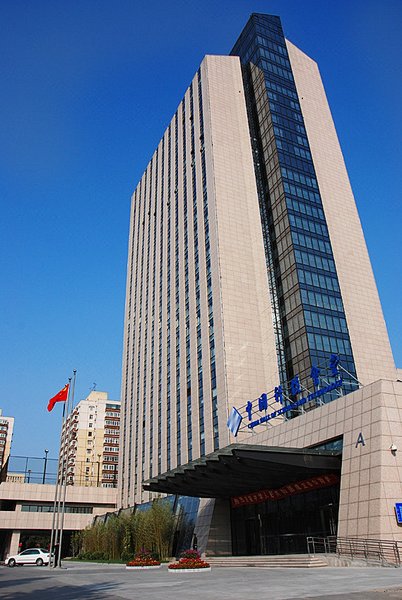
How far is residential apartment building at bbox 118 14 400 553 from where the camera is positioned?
49.1 m

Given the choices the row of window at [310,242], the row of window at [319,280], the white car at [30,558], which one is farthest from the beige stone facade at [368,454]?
the white car at [30,558]

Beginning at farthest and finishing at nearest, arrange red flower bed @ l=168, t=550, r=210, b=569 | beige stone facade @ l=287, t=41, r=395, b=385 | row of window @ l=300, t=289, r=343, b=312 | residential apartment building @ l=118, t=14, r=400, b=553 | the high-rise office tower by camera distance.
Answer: beige stone facade @ l=287, t=41, r=395, b=385
row of window @ l=300, t=289, r=343, b=312
the high-rise office tower
residential apartment building @ l=118, t=14, r=400, b=553
red flower bed @ l=168, t=550, r=210, b=569

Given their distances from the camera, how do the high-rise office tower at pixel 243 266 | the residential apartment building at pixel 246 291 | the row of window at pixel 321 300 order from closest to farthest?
the residential apartment building at pixel 246 291, the high-rise office tower at pixel 243 266, the row of window at pixel 321 300

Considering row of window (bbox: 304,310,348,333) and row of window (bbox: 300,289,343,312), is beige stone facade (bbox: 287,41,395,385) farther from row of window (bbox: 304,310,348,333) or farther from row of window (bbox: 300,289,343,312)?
row of window (bbox: 300,289,343,312)

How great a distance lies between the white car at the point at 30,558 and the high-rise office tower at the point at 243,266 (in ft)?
58.4

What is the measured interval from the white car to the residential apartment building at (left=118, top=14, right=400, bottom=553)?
14673 mm

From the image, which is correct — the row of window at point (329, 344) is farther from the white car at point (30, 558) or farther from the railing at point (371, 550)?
the white car at point (30, 558)

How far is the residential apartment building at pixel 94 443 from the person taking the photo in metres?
125

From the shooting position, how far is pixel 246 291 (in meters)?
59.6

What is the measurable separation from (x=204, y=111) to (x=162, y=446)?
156 ft

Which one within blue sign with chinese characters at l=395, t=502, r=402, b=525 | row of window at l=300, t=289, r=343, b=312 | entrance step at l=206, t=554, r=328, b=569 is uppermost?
row of window at l=300, t=289, r=343, b=312

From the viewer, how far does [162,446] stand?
67.2m

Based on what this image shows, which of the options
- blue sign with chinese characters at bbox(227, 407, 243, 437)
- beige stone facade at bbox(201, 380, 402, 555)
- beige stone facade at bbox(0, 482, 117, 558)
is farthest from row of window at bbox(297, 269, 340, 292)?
beige stone facade at bbox(0, 482, 117, 558)

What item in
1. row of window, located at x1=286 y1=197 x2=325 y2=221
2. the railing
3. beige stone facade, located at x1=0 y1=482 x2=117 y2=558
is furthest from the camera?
beige stone facade, located at x1=0 y1=482 x2=117 y2=558
